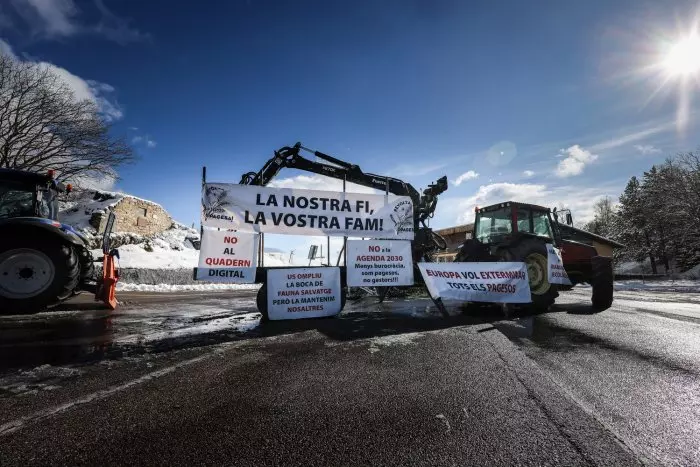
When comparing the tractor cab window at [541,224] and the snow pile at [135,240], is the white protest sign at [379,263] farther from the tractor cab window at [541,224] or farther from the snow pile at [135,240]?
the snow pile at [135,240]

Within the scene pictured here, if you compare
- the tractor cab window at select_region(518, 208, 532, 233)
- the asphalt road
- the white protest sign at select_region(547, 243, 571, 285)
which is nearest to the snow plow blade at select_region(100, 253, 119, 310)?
the asphalt road

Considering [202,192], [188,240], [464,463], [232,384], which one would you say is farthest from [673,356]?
[188,240]

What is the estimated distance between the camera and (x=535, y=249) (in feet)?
24.6

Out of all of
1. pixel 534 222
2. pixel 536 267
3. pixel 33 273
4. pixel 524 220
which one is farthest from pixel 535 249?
pixel 33 273

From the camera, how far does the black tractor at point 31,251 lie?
19.1 feet

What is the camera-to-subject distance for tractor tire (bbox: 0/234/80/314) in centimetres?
579

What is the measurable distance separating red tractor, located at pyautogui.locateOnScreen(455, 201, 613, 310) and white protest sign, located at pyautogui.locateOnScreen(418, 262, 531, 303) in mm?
589

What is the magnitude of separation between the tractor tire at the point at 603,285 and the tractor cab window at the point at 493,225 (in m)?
2.03

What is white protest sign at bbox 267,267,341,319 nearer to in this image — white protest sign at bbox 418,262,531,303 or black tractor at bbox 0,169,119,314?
white protest sign at bbox 418,262,531,303

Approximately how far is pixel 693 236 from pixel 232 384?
140ft

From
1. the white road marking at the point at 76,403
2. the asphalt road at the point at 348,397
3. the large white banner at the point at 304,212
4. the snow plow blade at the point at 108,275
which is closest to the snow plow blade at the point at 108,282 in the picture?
the snow plow blade at the point at 108,275

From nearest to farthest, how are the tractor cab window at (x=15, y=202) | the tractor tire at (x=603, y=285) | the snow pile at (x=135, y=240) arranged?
1. the tractor cab window at (x=15, y=202)
2. the tractor tire at (x=603, y=285)
3. the snow pile at (x=135, y=240)

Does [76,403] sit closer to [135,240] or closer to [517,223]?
[517,223]

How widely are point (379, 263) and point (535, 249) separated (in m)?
3.83
